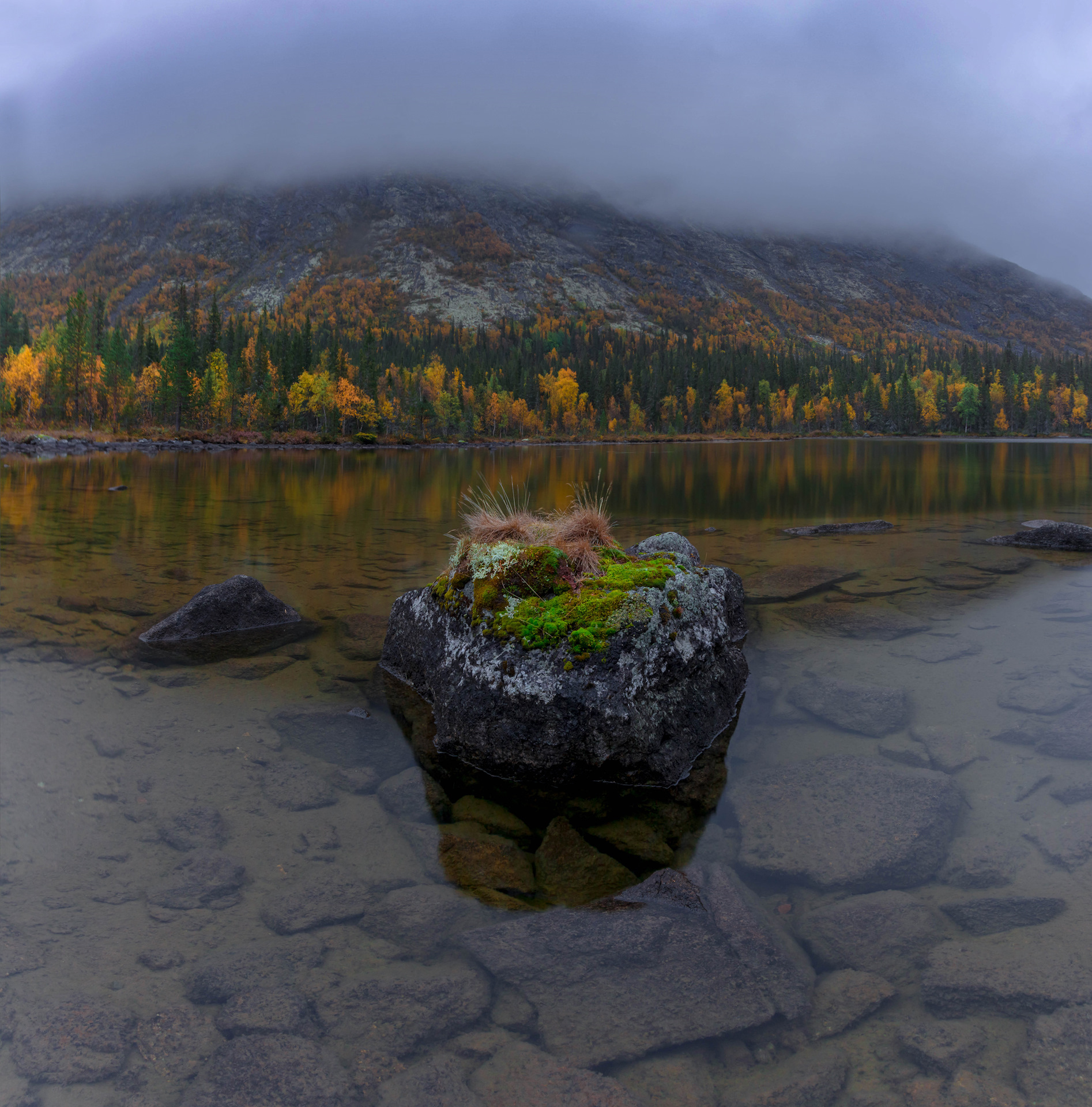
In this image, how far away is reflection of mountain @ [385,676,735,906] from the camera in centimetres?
542

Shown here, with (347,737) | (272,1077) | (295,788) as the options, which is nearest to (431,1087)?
(272,1077)

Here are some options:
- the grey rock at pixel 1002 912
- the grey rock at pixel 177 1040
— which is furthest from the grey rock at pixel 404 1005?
the grey rock at pixel 1002 912

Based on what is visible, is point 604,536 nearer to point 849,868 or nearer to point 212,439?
point 849,868

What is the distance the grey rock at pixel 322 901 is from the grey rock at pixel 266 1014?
0.60m

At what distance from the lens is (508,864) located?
18.5ft

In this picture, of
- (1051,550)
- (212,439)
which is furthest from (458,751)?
(212,439)

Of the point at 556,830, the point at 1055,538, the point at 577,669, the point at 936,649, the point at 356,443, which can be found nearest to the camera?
the point at 556,830

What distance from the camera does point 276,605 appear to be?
472 inches

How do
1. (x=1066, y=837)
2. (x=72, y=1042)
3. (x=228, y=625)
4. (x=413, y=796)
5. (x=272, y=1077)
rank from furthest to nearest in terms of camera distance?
(x=228, y=625), (x=413, y=796), (x=1066, y=837), (x=72, y=1042), (x=272, y=1077)

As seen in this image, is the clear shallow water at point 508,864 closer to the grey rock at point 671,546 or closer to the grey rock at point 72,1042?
the grey rock at point 72,1042

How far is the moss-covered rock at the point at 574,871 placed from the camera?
17.3 feet

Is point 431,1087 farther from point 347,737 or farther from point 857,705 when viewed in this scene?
point 857,705

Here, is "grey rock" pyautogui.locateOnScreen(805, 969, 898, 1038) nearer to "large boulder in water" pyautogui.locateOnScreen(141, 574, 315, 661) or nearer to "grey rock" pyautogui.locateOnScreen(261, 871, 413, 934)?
"grey rock" pyautogui.locateOnScreen(261, 871, 413, 934)

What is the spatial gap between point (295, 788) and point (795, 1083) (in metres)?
4.92
